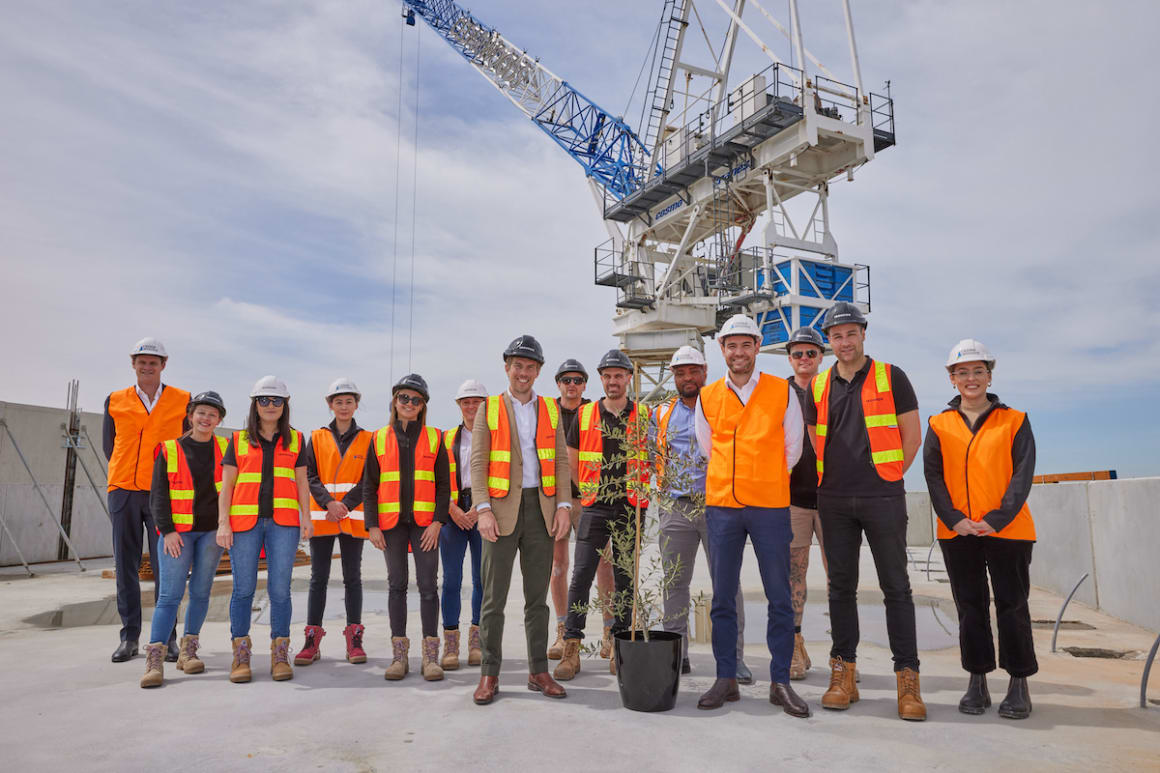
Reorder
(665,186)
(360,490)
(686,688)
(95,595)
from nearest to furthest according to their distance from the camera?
(686,688) < (360,490) < (95,595) < (665,186)

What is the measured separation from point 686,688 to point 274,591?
9.63 feet

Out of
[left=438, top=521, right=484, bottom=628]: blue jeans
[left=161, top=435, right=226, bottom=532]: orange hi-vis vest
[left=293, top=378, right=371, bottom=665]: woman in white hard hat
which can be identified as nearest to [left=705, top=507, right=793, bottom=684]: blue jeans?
[left=438, top=521, right=484, bottom=628]: blue jeans

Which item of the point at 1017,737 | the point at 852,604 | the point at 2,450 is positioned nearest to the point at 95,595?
the point at 2,450

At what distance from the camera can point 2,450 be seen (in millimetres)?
13727

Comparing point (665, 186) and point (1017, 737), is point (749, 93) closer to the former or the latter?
point (665, 186)

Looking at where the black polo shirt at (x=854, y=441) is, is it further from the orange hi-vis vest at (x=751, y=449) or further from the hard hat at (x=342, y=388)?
the hard hat at (x=342, y=388)

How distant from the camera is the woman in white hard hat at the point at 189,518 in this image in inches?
211

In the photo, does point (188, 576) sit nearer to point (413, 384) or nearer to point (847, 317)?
point (413, 384)

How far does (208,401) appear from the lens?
5.55 m

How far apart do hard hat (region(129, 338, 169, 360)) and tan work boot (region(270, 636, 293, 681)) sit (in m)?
2.65

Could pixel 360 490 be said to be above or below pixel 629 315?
below

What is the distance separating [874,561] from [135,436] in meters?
5.61

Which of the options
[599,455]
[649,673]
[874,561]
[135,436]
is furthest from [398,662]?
[874,561]

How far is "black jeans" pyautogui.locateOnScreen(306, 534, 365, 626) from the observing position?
5758mm
